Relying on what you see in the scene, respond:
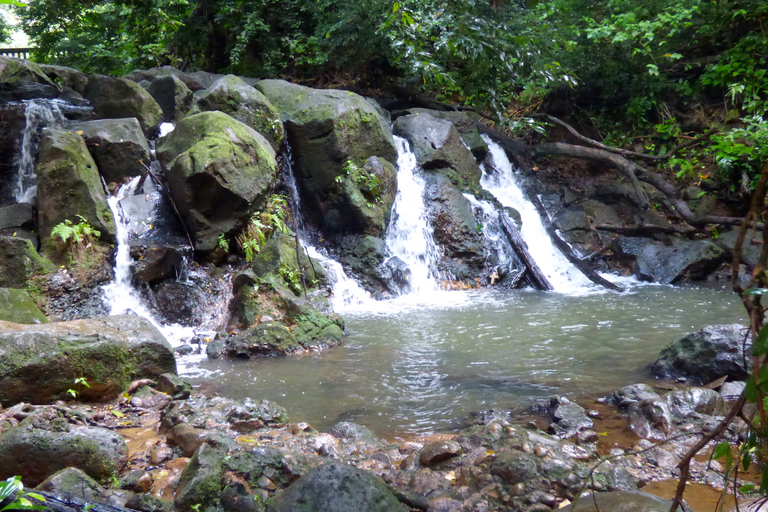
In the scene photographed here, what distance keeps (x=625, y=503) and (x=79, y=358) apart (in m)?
4.30

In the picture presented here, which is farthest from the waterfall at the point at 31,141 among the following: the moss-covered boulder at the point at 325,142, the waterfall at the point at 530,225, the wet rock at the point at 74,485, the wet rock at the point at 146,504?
the waterfall at the point at 530,225

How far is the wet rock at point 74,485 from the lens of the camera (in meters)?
2.65

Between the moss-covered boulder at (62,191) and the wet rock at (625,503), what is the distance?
7.48 metres

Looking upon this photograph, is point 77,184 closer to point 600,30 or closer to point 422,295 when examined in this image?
point 422,295

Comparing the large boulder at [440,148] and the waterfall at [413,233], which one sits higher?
the large boulder at [440,148]

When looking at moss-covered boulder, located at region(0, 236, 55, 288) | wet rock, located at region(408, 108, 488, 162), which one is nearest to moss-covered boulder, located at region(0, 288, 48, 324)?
moss-covered boulder, located at region(0, 236, 55, 288)

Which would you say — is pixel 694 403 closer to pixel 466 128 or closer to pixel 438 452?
pixel 438 452

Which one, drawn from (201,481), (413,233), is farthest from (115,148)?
(201,481)

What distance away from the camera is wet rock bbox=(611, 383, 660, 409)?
173 inches

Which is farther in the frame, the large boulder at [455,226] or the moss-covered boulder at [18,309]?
the large boulder at [455,226]

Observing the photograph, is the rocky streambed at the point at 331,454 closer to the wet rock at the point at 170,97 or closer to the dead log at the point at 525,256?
the dead log at the point at 525,256

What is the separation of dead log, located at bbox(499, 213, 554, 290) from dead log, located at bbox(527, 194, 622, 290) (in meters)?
1.03

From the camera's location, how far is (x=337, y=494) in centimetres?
256

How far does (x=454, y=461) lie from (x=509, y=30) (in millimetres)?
2804
